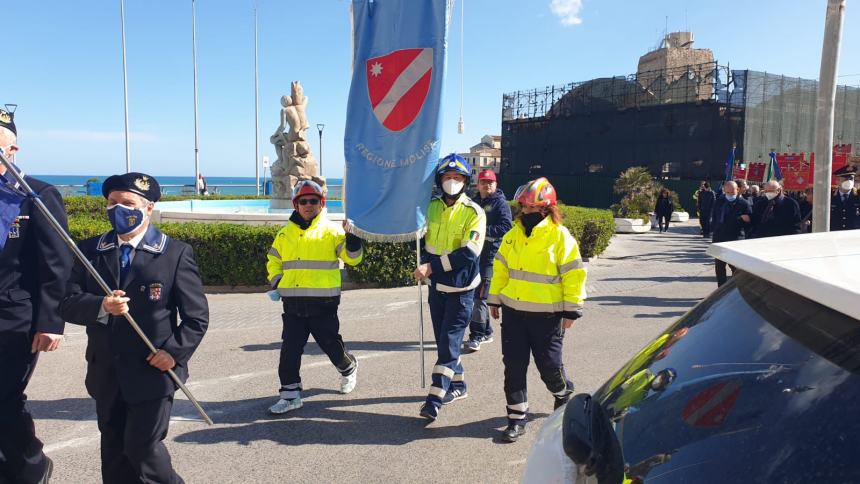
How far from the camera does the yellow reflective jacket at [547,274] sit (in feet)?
13.4

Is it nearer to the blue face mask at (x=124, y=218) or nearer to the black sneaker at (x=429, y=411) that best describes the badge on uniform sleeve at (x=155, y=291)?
the blue face mask at (x=124, y=218)

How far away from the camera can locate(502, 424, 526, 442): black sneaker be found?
418 cm

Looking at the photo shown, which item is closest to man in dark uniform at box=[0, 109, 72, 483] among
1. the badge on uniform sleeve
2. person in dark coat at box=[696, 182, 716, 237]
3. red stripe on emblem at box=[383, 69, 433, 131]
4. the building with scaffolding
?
the badge on uniform sleeve

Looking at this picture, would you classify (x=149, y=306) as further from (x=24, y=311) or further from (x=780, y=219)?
(x=780, y=219)

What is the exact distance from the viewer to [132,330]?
2.96 metres

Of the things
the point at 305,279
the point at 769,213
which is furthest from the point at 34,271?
the point at 769,213

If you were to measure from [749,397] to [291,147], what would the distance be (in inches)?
827

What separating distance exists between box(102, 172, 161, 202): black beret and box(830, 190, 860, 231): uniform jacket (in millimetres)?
10235

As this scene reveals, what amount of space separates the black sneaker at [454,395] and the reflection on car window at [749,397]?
3.15 metres

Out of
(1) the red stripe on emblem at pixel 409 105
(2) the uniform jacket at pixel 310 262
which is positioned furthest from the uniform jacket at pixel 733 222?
(2) the uniform jacket at pixel 310 262

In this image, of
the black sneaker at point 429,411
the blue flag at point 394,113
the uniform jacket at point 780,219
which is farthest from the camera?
the uniform jacket at point 780,219

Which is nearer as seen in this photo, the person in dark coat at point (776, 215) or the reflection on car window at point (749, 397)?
the reflection on car window at point (749, 397)

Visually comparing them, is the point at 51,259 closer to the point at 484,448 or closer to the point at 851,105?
the point at 484,448

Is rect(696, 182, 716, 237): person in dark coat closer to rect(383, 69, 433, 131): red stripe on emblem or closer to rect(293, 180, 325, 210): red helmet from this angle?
rect(383, 69, 433, 131): red stripe on emblem
